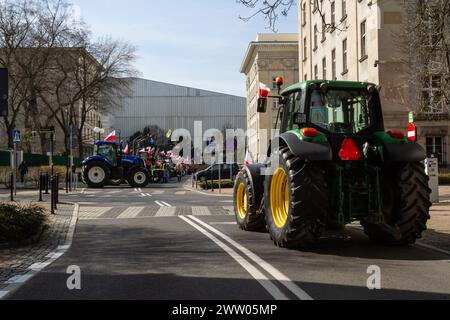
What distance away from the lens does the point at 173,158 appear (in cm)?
6594

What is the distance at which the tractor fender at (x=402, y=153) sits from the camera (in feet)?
28.4

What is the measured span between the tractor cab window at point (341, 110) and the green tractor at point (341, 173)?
0.01m

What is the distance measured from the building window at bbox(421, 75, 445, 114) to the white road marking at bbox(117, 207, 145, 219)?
12375 millimetres

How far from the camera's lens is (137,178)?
35156 millimetres

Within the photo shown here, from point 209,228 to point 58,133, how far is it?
235 feet

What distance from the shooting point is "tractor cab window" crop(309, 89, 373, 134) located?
9422 mm

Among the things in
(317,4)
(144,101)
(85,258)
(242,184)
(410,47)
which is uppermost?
(144,101)

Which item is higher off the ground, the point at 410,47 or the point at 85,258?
the point at 410,47

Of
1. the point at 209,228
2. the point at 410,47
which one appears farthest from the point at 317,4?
the point at 410,47

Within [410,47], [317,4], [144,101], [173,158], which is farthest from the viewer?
[144,101]

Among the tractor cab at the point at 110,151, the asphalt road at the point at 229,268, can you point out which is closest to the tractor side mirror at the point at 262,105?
the asphalt road at the point at 229,268

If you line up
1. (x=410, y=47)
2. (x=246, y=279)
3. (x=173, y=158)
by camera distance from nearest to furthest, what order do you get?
(x=246, y=279) → (x=410, y=47) → (x=173, y=158)
